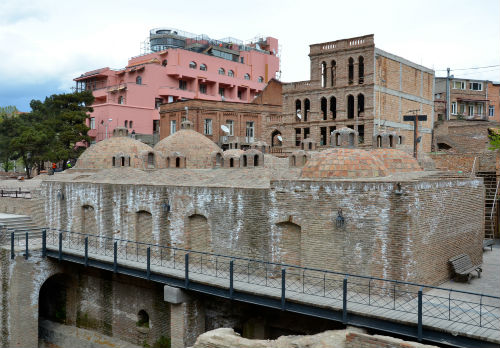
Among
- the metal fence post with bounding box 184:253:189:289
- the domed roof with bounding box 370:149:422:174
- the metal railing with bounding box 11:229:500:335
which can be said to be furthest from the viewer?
the domed roof with bounding box 370:149:422:174

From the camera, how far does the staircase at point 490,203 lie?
83.4 ft

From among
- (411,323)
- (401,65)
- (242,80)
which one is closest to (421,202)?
(411,323)

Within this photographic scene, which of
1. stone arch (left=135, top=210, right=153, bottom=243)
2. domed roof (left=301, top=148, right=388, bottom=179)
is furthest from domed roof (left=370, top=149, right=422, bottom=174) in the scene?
stone arch (left=135, top=210, right=153, bottom=243)

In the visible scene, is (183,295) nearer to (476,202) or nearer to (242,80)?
(476,202)

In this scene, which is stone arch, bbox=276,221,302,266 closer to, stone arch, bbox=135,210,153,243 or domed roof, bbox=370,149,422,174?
domed roof, bbox=370,149,422,174

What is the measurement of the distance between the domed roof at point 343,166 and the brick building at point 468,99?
132 feet

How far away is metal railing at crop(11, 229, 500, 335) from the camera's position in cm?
1192

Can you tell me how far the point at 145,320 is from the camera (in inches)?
771

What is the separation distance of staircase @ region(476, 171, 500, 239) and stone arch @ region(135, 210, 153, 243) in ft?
55.1

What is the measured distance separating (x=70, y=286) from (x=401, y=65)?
29.0 meters

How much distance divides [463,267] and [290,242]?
574 centimetres

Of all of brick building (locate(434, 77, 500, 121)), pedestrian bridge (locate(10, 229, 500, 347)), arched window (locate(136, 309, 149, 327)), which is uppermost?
brick building (locate(434, 77, 500, 121))

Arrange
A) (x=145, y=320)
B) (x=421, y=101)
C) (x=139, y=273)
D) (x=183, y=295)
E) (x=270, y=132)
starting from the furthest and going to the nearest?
(x=270, y=132), (x=421, y=101), (x=145, y=320), (x=139, y=273), (x=183, y=295)

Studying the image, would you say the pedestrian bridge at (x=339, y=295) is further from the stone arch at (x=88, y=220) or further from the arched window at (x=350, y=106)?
the arched window at (x=350, y=106)
